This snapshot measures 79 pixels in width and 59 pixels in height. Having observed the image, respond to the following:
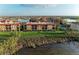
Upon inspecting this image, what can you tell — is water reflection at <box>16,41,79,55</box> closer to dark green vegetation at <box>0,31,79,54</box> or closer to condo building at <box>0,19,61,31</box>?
dark green vegetation at <box>0,31,79,54</box>

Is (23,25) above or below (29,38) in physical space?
above

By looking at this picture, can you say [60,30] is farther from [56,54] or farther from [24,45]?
[24,45]

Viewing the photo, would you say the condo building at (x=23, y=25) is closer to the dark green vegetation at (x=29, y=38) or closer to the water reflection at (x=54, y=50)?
the dark green vegetation at (x=29, y=38)

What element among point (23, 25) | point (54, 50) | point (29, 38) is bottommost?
point (54, 50)

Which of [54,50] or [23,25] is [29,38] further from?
[54,50]

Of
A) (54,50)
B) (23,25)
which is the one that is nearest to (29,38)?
(23,25)

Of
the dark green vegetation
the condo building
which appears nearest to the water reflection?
the dark green vegetation
